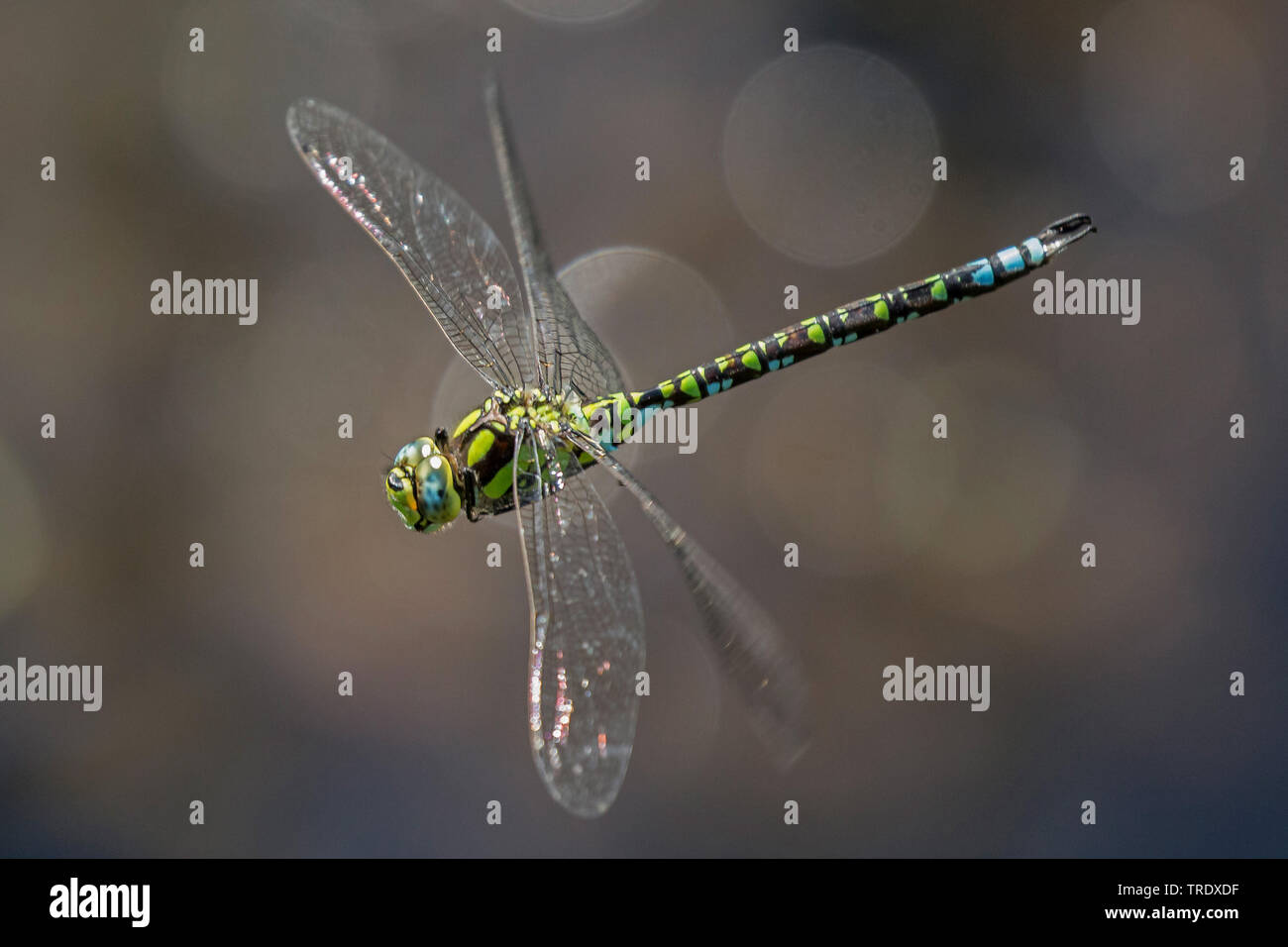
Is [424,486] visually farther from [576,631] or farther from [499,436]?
[576,631]

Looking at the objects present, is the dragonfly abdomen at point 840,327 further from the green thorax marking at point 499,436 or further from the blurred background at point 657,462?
the blurred background at point 657,462

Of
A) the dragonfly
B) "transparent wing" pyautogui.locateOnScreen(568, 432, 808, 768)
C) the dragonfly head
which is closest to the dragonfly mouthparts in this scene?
the dragonfly

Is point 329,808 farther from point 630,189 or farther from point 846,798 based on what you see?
point 630,189

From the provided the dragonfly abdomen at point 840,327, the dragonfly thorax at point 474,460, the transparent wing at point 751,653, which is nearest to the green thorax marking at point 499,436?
the dragonfly thorax at point 474,460

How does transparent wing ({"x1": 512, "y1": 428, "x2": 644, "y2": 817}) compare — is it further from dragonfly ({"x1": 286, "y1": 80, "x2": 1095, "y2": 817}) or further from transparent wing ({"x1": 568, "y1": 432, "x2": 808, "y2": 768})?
transparent wing ({"x1": 568, "y1": 432, "x2": 808, "y2": 768})

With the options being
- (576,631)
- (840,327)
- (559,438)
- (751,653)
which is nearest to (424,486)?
(559,438)
